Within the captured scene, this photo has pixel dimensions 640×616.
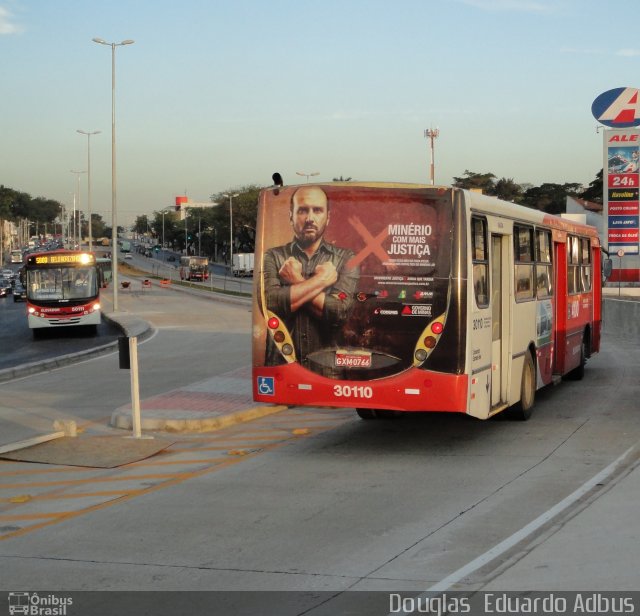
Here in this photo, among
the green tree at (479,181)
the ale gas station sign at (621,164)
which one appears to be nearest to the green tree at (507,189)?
the green tree at (479,181)

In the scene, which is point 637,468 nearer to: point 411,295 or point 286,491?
point 411,295

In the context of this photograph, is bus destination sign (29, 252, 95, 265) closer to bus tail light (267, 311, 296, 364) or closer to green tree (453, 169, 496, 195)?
bus tail light (267, 311, 296, 364)

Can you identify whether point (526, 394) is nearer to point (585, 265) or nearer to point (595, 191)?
point (585, 265)

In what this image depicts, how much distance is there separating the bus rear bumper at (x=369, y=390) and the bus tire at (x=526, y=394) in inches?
125

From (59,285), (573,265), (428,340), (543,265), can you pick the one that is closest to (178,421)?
(428,340)

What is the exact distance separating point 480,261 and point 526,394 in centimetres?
324

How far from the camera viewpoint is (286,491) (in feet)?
33.6

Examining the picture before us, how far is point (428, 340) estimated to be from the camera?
451 inches

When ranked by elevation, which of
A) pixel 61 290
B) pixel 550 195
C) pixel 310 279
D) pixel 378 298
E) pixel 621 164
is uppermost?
pixel 550 195

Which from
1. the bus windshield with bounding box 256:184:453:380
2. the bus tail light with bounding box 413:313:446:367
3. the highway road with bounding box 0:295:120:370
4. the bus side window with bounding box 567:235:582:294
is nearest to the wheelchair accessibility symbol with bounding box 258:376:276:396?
the bus windshield with bounding box 256:184:453:380

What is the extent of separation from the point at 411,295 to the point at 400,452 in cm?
216

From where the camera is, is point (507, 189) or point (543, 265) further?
point (507, 189)

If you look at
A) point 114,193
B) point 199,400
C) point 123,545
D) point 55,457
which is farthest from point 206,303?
point 123,545

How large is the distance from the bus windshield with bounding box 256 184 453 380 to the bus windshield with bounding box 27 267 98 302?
2514 centimetres
